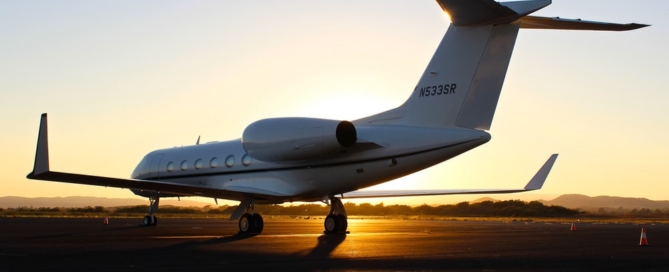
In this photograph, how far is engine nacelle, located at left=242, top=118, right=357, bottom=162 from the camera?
19484 millimetres

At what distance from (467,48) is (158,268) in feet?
33.1

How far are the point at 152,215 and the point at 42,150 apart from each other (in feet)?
40.6

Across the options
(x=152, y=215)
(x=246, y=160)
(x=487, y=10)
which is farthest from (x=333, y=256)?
(x=152, y=215)

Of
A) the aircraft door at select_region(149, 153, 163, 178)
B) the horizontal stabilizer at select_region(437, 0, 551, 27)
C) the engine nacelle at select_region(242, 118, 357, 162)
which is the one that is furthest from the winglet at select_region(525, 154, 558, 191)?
the aircraft door at select_region(149, 153, 163, 178)

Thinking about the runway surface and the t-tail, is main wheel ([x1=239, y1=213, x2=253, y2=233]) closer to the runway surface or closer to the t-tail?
the runway surface

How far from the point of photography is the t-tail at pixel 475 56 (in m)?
17.5

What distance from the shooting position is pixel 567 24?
1755cm

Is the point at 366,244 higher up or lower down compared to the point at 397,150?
lower down

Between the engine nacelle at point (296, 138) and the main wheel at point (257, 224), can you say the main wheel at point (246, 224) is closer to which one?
the main wheel at point (257, 224)

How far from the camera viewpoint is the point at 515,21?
17.8 metres

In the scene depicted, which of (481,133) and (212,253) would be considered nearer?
(212,253)

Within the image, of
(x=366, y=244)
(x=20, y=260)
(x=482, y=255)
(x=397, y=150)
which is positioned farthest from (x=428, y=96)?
(x=20, y=260)

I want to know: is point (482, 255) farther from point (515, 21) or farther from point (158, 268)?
point (515, 21)

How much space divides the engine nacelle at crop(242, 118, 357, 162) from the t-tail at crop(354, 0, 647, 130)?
2.00 meters
